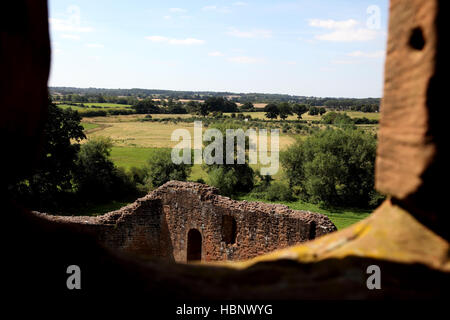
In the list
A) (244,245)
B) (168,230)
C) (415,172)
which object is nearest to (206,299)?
(415,172)

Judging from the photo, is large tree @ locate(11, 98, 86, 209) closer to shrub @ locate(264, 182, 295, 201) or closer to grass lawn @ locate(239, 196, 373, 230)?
grass lawn @ locate(239, 196, 373, 230)

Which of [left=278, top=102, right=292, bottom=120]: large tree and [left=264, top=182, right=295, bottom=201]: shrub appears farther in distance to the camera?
[left=278, top=102, right=292, bottom=120]: large tree

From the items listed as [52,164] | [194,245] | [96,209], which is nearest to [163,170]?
[96,209]

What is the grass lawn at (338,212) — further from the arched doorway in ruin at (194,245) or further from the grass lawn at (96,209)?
the arched doorway in ruin at (194,245)

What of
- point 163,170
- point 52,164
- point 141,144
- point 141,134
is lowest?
point 163,170

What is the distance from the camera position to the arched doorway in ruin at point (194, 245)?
46.4 ft

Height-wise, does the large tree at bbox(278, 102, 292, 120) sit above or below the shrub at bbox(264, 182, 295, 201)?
A: above

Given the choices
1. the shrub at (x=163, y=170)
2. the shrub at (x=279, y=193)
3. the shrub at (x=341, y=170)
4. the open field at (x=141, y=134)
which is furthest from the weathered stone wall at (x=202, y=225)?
the open field at (x=141, y=134)

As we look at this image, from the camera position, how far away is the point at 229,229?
1346 cm

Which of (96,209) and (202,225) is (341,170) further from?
(202,225)

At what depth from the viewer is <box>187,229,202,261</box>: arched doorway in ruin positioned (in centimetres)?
1416

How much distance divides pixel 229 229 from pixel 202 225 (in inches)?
38.7

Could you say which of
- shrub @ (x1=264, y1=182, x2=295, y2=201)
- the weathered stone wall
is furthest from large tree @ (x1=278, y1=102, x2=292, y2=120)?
the weathered stone wall

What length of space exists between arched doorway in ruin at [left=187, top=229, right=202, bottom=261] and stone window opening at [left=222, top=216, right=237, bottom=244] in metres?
1.44
